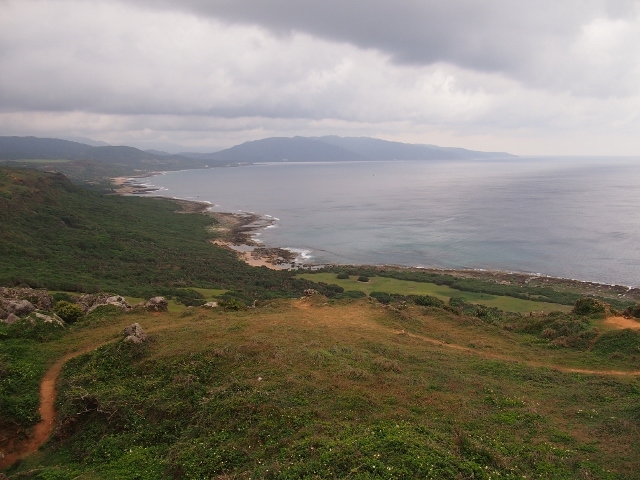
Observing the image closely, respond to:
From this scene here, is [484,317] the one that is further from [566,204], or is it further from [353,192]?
[353,192]

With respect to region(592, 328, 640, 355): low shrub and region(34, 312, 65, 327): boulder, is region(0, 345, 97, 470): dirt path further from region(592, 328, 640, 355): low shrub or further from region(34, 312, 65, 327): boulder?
region(592, 328, 640, 355): low shrub

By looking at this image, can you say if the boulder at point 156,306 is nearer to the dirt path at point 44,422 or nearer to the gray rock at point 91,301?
the gray rock at point 91,301

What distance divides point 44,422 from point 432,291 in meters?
45.2

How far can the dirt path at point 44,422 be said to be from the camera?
13203mm

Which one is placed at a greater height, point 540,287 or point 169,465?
point 169,465

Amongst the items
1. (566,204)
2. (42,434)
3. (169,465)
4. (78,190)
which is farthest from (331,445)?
(566,204)

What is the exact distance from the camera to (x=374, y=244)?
83625mm

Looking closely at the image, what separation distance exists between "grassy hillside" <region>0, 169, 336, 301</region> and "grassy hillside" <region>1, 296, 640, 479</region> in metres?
28.6

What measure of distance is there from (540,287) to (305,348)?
48.5 m

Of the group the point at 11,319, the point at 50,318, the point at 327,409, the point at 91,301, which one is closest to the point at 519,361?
the point at 327,409

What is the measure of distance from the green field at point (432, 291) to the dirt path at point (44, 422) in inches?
1500

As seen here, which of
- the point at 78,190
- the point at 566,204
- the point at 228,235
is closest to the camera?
the point at 228,235

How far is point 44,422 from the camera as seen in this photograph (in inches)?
563

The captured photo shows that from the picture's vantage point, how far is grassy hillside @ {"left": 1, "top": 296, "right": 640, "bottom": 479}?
10734mm
